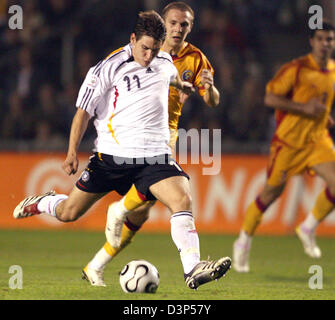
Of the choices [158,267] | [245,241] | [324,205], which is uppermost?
[324,205]

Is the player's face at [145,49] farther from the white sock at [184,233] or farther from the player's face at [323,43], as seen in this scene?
the player's face at [323,43]

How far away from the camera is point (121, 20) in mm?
14984

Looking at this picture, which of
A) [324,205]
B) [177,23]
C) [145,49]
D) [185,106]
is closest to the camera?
[145,49]

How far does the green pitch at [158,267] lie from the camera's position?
6242 millimetres

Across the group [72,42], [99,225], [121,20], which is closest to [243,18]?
[121,20]

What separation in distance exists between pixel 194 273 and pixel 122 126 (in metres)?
1.31

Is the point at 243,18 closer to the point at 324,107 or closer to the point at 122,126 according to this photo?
the point at 324,107

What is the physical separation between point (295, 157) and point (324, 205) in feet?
2.63

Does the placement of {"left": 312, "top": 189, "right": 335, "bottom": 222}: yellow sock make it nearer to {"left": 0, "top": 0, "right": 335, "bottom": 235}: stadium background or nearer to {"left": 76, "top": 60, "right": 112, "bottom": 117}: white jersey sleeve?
{"left": 0, "top": 0, "right": 335, "bottom": 235}: stadium background

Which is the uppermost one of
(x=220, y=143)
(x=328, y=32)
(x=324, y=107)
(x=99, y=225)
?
(x=328, y=32)

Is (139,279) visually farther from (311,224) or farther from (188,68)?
(311,224)

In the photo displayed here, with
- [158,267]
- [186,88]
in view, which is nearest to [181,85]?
[186,88]

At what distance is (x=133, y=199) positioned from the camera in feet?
21.9

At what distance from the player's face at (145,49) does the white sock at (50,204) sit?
1.38 meters
